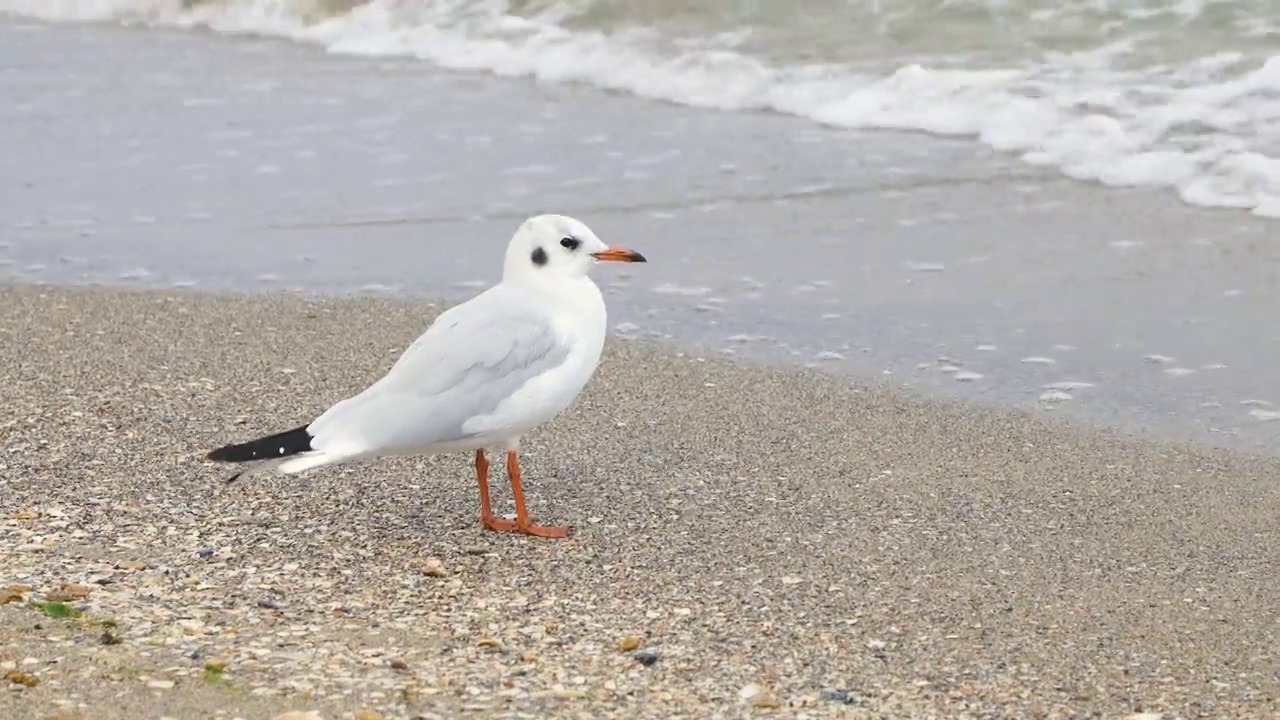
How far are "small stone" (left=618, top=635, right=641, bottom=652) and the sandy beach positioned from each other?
2 cm

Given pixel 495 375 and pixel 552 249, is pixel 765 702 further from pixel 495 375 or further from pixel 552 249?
pixel 552 249

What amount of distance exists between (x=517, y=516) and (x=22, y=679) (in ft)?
4.74

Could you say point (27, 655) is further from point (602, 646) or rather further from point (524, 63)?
point (524, 63)

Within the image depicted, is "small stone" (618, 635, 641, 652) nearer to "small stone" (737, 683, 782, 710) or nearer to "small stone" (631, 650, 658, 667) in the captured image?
"small stone" (631, 650, 658, 667)

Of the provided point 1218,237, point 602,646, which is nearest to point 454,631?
point 602,646

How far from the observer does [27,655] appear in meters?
3.64

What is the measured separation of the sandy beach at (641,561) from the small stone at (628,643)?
0.02m

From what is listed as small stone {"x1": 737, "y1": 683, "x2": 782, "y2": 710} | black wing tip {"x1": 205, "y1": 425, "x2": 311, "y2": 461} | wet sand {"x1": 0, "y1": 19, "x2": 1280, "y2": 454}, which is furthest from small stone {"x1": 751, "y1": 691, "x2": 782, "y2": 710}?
wet sand {"x1": 0, "y1": 19, "x2": 1280, "y2": 454}

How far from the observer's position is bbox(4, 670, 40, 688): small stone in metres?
3.49

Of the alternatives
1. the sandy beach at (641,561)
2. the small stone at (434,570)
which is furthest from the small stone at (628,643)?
the small stone at (434,570)

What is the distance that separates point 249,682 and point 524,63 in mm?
8985

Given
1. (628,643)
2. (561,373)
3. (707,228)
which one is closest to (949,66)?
(707,228)

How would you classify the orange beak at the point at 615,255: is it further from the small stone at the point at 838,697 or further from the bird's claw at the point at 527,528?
the small stone at the point at 838,697

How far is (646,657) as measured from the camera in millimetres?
3789
